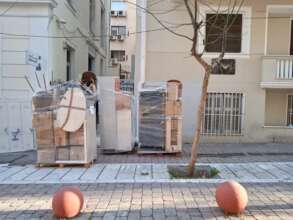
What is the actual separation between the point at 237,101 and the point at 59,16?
262 inches

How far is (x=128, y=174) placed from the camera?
9.17 meters

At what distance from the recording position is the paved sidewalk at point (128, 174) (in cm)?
858

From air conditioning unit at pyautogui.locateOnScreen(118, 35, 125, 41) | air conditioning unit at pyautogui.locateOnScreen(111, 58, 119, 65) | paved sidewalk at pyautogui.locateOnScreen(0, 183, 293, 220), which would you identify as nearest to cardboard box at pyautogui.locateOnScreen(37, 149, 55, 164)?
paved sidewalk at pyautogui.locateOnScreen(0, 183, 293, 220)

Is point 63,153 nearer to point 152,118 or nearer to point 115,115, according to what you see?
point 115,115

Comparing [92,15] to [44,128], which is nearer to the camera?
[44,128]

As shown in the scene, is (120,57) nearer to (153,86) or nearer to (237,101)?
(237,101)

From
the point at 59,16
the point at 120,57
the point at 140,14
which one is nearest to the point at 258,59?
the point at 140,14

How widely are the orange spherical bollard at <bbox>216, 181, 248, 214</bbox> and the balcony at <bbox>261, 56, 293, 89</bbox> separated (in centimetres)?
942

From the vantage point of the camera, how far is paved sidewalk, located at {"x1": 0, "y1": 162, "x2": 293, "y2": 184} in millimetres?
8578

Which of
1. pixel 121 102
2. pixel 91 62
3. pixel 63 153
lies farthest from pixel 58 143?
pixel 91 62

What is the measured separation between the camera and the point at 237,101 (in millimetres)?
15156

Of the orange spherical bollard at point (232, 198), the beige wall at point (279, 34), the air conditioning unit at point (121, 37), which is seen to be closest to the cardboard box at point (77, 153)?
the orange spherical bollard at point (232, 198)

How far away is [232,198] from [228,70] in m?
9.68

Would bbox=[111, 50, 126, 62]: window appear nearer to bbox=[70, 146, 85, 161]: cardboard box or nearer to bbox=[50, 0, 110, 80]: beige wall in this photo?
bbox=[50, 0, 110, 80]: beige wall
